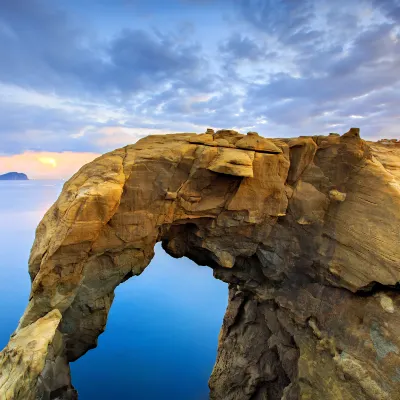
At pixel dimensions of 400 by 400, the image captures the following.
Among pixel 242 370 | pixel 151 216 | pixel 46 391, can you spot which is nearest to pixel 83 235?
pixel 151 216

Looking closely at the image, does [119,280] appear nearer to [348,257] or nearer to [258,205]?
[258,205]

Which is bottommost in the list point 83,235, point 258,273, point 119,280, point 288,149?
point 258,273

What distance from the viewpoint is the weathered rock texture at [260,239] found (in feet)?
32.3

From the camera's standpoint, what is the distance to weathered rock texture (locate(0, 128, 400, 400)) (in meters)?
9.84

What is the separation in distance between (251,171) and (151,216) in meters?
4.25

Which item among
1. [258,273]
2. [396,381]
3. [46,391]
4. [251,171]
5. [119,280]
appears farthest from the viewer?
[258,273]

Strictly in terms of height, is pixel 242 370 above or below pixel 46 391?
below

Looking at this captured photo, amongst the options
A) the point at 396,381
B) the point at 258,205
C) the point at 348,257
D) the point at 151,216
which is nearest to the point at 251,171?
the point at 258,205

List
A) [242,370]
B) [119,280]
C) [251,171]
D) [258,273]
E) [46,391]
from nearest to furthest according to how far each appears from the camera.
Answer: [46,391] → [251,171] → [119,280] → [258,273] → [242,370]

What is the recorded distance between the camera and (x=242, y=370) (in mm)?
16766

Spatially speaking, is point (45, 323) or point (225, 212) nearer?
point (45, 323)

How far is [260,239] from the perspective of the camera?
1291 centimetres

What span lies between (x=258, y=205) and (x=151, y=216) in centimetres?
450

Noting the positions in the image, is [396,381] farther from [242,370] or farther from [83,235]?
[83,235]
